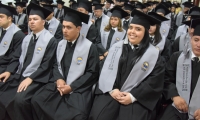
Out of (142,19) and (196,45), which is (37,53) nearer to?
(142,19)

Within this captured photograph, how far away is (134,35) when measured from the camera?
2.42m

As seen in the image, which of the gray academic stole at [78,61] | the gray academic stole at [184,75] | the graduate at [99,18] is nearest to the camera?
the gray academic stole at [184,75]

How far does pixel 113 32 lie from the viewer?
15.9 ft

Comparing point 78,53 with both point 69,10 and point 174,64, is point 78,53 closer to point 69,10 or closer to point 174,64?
point 69,10

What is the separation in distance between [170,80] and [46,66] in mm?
1808

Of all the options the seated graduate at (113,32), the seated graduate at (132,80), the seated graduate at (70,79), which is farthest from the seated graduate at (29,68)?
the seated graduate at (113,32)

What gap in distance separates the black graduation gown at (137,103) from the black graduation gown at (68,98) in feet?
0.64

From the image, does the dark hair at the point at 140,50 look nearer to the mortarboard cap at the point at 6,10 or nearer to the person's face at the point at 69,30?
the person's face at the point at 69,30

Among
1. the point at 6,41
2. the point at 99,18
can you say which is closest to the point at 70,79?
the point at 6,41

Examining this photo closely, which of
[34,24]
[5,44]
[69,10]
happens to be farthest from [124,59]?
[5,44]

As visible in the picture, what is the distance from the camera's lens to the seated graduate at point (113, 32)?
4.55m

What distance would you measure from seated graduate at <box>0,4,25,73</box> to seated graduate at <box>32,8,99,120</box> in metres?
0.99

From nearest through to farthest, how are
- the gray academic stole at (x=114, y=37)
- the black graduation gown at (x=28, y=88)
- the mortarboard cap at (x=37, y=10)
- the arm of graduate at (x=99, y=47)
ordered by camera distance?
the black graduation gown at (x=28, y=88), the mortarboard cap at (x=37, y=10), the arm of graduate at (x=99, y=47), the gray academic stole at (x=114, y=37)

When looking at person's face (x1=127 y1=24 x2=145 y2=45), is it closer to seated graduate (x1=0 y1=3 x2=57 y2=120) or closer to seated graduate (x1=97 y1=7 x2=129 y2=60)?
seated graduate (x1=0 y1=3 x2=57 y2=120)
